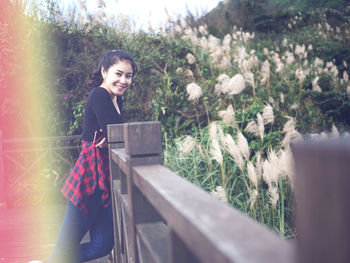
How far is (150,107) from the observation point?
6418 mm

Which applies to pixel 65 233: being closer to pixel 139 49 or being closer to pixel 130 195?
pixel 130 195

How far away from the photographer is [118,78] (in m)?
2.72

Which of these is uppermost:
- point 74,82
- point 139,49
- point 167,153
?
point 139,49

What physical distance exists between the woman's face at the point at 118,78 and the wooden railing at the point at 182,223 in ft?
4.32

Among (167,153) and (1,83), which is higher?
(1,83)

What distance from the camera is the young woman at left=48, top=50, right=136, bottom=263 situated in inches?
92.3

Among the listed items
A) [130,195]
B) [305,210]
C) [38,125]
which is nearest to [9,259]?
[130,195]

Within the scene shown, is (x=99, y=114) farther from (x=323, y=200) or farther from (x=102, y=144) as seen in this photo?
(x=323, y=200)

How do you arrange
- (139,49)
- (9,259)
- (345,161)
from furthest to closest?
(139,49), (9,259), (345,161)

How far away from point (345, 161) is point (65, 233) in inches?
87.5

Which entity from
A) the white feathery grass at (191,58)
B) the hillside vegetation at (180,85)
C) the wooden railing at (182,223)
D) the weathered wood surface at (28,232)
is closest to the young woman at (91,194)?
the wooden railing at (182,223)

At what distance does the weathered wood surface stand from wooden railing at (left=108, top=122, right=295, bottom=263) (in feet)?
7.80

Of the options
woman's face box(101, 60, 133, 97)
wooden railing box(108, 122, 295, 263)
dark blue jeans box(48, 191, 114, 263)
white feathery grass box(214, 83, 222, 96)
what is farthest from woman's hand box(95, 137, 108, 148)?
white feathery grass box(214, 83, 222, 96)

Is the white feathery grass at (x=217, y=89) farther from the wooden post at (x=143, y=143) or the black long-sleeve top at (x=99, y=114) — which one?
the wooden post at (x=143, y=143)
